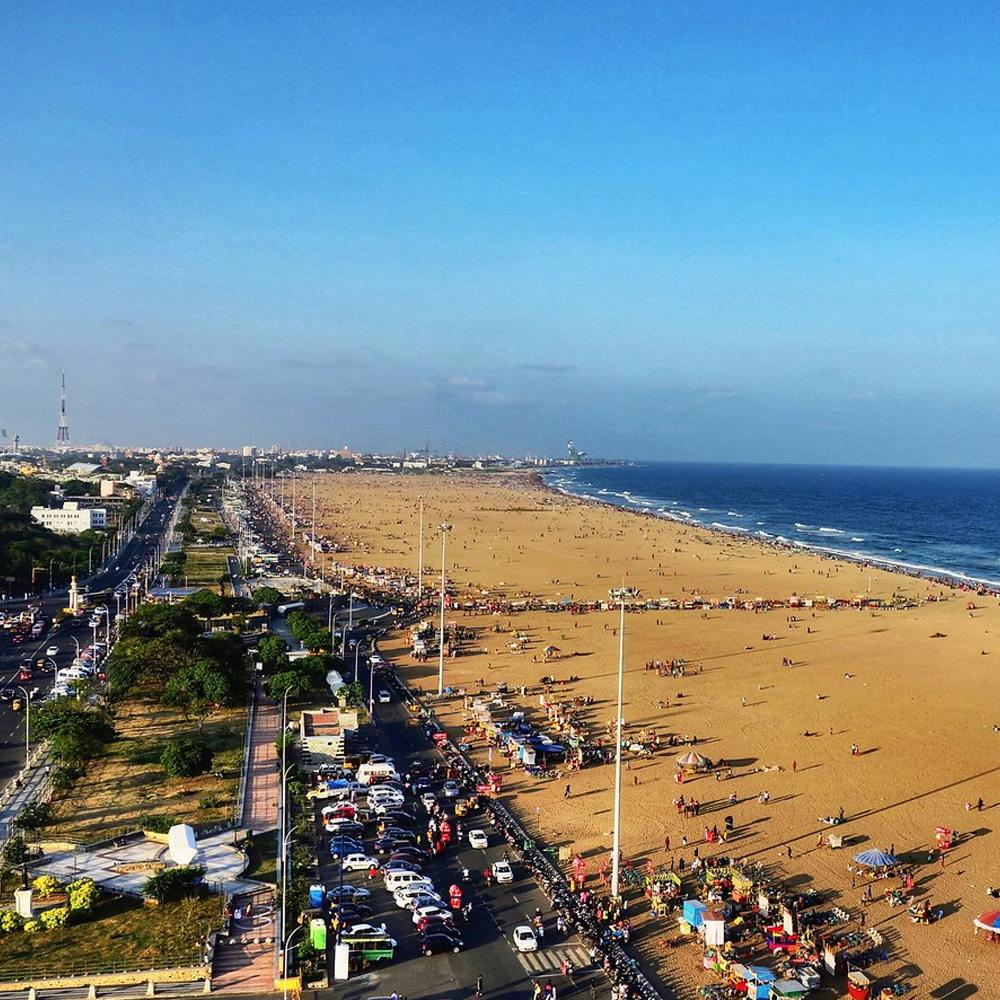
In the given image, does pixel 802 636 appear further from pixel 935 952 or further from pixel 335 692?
pixel 935 952

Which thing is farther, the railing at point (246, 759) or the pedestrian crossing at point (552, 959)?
the railing at point (246, 759)

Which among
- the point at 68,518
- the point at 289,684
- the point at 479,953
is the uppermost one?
the point at 68,518

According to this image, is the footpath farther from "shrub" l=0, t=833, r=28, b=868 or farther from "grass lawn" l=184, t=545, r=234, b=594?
"grass lawn" l=184, t=545, r=234, b=594

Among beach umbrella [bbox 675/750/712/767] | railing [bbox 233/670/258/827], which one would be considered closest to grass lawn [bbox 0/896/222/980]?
railing [bbox 233/670/258/827]

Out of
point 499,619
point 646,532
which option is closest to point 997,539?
point 646,532

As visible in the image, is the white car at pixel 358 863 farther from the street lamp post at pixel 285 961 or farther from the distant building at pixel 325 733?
the distant building at pixel 325 733

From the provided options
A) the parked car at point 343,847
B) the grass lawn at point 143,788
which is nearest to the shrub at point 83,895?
the grass lawn at point 143,788

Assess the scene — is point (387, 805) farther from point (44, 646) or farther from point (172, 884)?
point (44, 646)

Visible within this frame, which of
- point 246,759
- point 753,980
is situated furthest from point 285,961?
point 246,759
